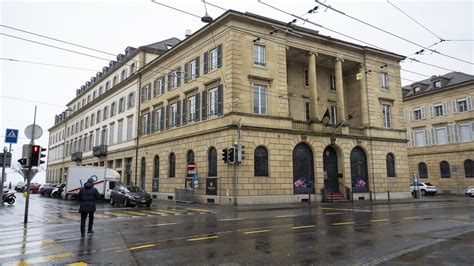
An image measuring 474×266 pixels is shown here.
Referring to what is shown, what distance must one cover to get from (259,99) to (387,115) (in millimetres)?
15132

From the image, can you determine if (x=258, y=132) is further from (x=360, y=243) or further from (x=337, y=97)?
(x=360, y=243)

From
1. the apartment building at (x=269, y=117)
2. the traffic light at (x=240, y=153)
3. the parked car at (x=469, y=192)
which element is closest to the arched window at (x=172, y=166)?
the apartment building at (x=269, y=117)

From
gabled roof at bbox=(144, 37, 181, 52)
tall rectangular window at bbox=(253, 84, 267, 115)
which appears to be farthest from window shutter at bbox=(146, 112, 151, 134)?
tall rectangular window at bbox=(253, 84, 267, 115)

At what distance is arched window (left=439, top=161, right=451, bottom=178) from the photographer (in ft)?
150

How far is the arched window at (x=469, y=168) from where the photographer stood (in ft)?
142

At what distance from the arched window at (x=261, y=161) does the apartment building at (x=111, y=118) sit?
1762cm

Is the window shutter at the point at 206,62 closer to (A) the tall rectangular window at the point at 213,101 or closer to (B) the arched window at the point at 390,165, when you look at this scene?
(A) the tall rectangular window at the point at 213,101

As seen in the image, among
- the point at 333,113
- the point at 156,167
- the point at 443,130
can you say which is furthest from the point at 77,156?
the point at 443,130

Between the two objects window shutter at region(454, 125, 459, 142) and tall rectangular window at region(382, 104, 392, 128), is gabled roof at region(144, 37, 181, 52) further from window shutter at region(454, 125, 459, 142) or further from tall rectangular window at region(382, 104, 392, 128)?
window shutter at region(454, 125, 459, 142)

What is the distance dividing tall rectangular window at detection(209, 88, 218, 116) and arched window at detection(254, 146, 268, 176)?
14.6ft

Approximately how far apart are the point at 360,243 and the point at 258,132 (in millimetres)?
16628

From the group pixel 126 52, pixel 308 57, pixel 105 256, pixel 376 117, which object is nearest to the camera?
pixel 105 256

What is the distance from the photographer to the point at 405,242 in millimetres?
9297

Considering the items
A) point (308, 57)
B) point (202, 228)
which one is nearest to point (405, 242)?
point (202, 228)
